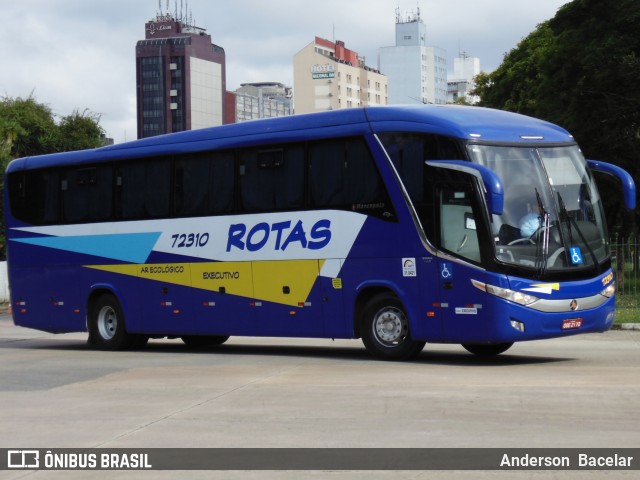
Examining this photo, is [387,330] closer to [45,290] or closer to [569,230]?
[569,230]

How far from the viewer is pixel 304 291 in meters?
18.9

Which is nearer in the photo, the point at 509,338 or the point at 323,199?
the point at 509,338

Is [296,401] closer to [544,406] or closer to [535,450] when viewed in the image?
[544,406]

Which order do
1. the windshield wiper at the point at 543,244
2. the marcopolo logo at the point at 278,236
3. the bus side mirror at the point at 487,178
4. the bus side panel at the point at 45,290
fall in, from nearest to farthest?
the bus side mirror at the point at 487,178
the windshield wiper at the point at 543,244
the marcopolo logo at the point at 278,236
the bus side panel at the point at 45,290

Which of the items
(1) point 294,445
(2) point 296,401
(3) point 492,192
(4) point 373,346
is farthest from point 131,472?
(4) point 373,346

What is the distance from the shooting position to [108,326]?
74.4 ft

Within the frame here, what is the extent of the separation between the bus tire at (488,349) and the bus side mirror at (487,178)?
314 centimetres

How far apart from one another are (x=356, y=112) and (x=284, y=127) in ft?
5.05

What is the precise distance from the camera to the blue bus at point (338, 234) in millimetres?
16453

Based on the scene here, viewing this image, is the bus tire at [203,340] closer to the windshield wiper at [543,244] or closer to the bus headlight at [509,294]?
the bus headlight at [509,294]

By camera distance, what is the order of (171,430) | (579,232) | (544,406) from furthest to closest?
(579,232) < (544,406) < (171,430)

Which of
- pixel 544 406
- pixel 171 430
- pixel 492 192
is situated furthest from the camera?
pixel 492 192

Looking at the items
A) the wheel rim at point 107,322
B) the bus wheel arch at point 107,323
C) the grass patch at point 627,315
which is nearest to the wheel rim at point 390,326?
the bus wheel arch at point 107,323

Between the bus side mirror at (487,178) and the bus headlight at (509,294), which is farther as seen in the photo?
the bus headlight at (509,294)
